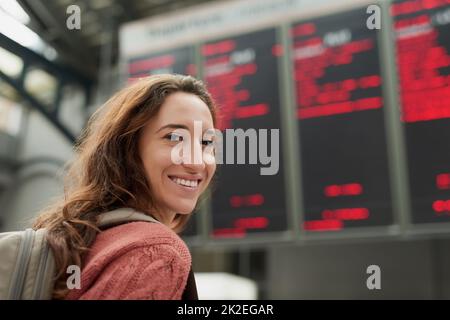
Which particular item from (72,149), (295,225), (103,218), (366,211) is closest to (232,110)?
(295,225)

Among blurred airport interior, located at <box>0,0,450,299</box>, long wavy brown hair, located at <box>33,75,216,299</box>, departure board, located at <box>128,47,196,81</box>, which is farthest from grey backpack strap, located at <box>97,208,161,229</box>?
departure board, located at <box>128,47,196,81</box>

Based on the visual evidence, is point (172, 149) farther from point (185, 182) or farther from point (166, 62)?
point (166, 62)

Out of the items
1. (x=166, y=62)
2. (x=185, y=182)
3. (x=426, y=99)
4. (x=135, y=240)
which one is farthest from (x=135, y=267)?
(x=166, y=62)

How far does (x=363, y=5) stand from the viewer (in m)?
1.82

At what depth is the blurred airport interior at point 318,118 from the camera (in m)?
1.59

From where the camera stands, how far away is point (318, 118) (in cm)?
185

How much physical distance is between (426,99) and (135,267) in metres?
1.35

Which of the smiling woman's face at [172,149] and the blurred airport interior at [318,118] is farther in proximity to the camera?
the blurred airport interior at [318,118]

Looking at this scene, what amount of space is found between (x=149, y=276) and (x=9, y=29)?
1.66ft

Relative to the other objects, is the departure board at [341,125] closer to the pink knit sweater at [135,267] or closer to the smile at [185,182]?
the smile at [185,182]

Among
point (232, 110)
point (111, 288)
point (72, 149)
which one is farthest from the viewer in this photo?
point (232, 110)

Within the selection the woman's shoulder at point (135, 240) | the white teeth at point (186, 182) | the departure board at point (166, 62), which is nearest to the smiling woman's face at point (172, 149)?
the white teeth at point (186, 182)

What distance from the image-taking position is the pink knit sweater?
55 cm
